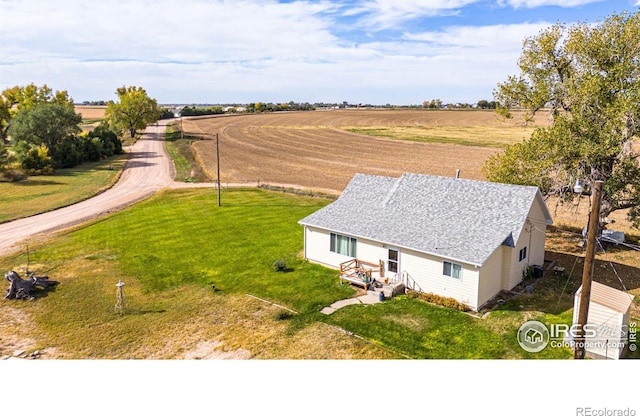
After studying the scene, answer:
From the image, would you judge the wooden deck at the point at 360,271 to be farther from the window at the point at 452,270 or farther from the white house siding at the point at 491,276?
the white house siding at the point at 491,276

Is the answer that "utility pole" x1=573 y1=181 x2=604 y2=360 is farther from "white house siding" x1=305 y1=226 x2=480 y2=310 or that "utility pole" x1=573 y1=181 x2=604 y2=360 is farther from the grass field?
"white house siding" x1=305 y1=226 x2=480 y2=310

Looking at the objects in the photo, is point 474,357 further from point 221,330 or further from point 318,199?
point 318,199

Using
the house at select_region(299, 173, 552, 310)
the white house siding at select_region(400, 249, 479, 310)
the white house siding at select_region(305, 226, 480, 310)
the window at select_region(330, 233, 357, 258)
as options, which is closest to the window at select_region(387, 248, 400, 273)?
the house at select_region(299, 173, 552, 310)

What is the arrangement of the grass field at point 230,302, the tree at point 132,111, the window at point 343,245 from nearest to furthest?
1. the grass field at point 230,302
2. the window at point 343,245
3. the tree at point 132,111

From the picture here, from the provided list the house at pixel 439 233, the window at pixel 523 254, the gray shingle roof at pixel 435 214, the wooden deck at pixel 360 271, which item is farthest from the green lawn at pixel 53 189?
the window at pixel 523 254

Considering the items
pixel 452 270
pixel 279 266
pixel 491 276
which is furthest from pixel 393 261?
pixel 279 266

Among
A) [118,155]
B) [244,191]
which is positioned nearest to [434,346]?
[244,191]
